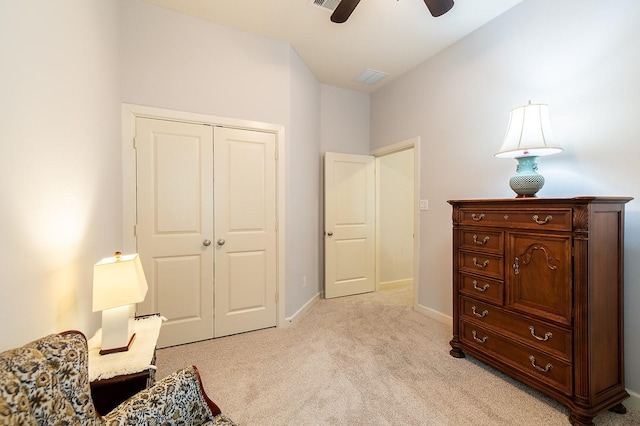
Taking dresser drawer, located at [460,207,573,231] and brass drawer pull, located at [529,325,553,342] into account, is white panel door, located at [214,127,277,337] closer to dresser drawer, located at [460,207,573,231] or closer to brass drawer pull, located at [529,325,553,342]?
dresser drawer, located at [460,207,573,231]

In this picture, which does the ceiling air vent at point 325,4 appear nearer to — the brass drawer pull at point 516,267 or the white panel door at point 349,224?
the white panel door at point 349,224

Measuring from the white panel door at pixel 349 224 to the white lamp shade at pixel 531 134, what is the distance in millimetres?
2136

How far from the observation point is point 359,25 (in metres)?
2.55

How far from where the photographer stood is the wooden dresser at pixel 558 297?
151 cm

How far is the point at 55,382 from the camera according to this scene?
81 centimetres

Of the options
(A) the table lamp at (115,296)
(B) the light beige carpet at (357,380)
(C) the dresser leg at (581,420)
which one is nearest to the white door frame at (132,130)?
(A) the table lamp at (115,296)

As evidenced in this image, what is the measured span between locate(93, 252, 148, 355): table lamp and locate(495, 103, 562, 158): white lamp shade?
242cm

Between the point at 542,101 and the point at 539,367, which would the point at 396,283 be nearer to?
the point at 539,367

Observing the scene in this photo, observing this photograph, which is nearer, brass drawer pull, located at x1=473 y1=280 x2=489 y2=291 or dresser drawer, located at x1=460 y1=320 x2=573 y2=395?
dresser drawer, located at x1=460 y1=320 x2=573 y2=395

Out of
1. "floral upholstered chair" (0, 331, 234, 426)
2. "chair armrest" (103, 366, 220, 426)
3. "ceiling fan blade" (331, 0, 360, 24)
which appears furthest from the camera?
"ceiling fan blade" (331, 0, 360, 24)

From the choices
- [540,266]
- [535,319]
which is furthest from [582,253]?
[535,319]

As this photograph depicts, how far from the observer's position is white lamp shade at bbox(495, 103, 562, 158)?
1783 mm

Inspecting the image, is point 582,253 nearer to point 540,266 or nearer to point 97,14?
point 540,266

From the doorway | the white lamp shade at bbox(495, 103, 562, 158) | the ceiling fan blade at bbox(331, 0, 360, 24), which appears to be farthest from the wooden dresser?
the ceiling fan blade at bbox(331, 0, 360, 24)
